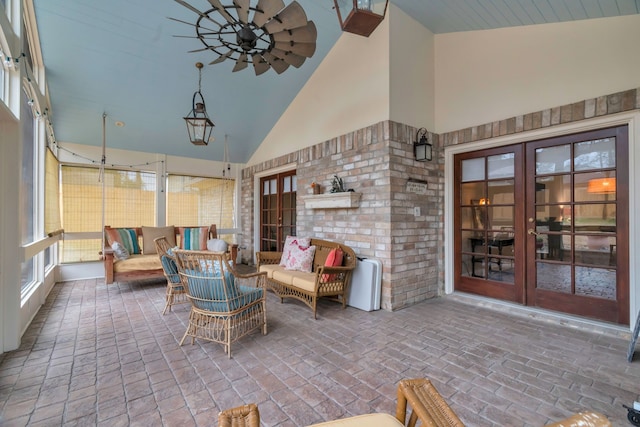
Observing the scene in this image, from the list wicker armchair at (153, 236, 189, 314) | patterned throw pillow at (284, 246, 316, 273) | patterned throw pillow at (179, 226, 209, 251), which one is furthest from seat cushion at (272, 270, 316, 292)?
patterned throw pillow at (179, 226, 209, 251)

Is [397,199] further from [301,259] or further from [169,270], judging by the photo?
[169,270]

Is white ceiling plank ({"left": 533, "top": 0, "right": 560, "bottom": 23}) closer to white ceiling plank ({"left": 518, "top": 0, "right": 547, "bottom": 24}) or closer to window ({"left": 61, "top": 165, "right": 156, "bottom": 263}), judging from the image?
white ceiling plank ({"left": 518, "top": 0, "right": 547, "bottom": 24})

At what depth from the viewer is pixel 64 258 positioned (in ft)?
17.6

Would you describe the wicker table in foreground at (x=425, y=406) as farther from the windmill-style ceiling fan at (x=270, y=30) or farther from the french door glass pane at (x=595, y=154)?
the french door glass pane at (x=595, y=154)

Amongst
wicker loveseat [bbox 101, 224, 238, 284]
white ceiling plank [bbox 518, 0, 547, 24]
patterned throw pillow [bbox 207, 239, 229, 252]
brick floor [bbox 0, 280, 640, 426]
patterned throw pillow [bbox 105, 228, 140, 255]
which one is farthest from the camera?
patterned throw pillow [bbox 207, 239, 229, 252]

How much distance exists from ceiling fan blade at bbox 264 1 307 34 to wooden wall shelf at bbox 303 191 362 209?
221 cm

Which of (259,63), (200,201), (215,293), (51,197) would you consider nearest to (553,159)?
(259,63)

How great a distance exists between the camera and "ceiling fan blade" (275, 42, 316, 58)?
2368mm

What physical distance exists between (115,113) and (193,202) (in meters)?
2.41

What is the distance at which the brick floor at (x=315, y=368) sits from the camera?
182 cm

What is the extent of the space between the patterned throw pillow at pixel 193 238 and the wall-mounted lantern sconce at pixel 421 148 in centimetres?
440

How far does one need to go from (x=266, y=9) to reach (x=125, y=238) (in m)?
4.92

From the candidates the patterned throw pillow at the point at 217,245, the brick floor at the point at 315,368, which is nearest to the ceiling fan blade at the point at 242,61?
the brick floor at the point at 315,368

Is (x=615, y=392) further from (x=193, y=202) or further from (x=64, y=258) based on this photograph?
(x=64, y=258)
